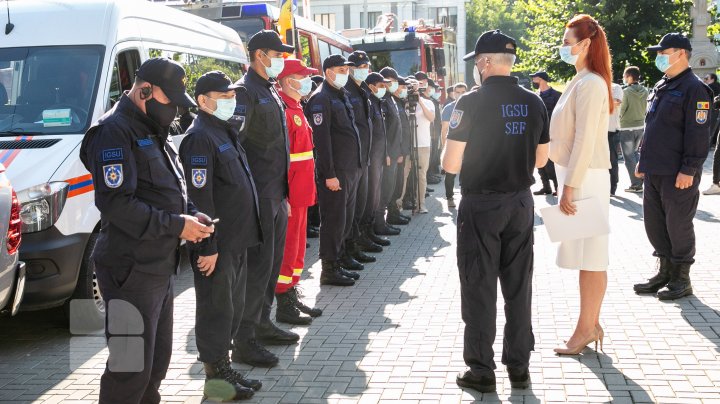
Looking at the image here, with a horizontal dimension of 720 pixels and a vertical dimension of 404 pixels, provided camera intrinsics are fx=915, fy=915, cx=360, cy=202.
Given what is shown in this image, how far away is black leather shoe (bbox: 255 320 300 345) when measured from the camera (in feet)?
20.4

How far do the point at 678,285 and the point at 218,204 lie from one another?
13.1ft

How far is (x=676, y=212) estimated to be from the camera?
23.5ft

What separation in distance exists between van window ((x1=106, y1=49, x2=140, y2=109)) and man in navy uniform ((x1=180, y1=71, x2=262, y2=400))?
228cm

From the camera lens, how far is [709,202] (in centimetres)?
1298

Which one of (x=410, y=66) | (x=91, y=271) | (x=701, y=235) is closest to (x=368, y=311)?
(x=91, y=271)

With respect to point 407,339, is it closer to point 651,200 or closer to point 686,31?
point 651,200

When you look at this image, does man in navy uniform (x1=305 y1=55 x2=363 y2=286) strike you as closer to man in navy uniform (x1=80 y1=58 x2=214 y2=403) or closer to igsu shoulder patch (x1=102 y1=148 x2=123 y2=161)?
man in navy uniform (x1=80 y1=58 x2=214 y2=403)

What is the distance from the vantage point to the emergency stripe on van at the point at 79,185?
631 cm

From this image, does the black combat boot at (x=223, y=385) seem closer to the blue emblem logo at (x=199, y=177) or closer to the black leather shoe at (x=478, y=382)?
the blue emblem logo at (x=199, y=177)

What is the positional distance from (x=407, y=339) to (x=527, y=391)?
1328 millimetres

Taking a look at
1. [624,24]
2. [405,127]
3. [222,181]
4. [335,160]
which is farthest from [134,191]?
[624,24]

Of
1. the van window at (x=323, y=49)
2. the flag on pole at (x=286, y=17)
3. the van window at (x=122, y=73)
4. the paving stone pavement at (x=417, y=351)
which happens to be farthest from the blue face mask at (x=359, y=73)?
the van window at (x=323, y=49)

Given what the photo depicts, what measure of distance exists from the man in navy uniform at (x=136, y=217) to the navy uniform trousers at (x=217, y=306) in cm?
96

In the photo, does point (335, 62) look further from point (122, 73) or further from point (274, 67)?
point (274, 67)
